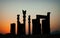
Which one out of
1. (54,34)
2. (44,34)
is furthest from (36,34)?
(54,34)

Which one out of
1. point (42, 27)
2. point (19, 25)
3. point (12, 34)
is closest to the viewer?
point (12, 34)

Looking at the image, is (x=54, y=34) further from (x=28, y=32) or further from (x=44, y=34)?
(x=28, y=32)

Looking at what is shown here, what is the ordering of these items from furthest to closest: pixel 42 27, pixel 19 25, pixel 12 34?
pixel 42 27 → pixel 19 25 → pixel 12 34

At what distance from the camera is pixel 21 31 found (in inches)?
96.8

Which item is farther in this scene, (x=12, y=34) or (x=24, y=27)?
(x=24, y=27)

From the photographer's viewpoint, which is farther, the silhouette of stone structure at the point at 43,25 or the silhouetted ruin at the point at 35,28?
the silhouette of stone structure at the point at 43,25

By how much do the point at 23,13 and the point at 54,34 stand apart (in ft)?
2.07

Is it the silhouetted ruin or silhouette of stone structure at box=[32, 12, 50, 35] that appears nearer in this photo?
the silhouetted ruin

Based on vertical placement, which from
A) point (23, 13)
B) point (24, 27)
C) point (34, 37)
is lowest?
point (34, 37)

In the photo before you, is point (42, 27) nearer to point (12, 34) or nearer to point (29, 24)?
point (29, 24)

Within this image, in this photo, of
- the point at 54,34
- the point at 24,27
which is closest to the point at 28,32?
the point at 24,27

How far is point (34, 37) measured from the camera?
233cm

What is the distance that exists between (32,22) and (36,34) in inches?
8.4

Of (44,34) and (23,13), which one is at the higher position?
(23,13)
